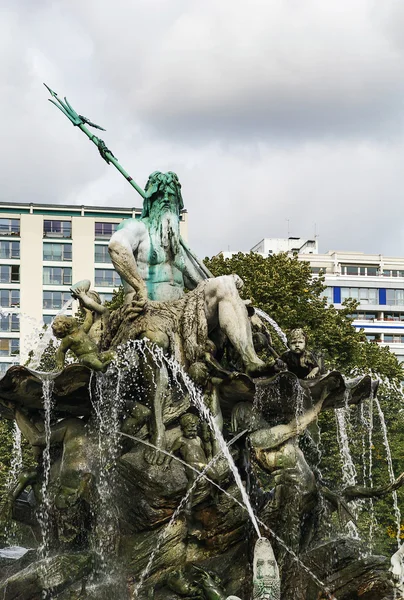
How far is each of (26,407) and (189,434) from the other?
2.21 meters

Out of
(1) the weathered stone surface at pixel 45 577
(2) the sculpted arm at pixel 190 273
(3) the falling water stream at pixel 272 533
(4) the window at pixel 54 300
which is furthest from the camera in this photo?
(4) the window at pixel 54 300

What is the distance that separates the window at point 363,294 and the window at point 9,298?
30159 mm

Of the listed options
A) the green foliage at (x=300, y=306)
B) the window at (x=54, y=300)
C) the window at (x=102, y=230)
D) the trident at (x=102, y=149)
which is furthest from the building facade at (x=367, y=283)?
the trident at (x=102, y=149)

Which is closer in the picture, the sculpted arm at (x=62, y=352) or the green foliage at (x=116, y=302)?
the sculpted arm at (x=62, y=352)

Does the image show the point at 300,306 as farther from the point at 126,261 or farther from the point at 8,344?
the point at 8,344

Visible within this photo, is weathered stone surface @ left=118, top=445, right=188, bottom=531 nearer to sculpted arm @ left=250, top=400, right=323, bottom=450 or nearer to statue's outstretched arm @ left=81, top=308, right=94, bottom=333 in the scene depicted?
sculpted arm @ left=250, top=400, right=323, bottom=450

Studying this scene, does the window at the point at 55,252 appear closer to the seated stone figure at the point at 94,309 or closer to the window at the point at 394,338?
the window at the point at 394,338

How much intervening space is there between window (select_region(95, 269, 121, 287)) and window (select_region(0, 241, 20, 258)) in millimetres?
6305

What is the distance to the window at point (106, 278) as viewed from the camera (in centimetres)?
8586

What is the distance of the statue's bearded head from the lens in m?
15.2

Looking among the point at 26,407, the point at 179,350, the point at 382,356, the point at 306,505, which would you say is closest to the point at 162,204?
the point at 179,350

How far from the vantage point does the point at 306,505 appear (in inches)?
541

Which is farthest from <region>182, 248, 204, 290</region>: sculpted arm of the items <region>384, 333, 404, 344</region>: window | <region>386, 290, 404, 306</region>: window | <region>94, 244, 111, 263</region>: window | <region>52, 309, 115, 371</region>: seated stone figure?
<region>386, 290, 404, 306</region>: window

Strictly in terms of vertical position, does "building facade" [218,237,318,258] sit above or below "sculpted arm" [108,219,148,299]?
above
